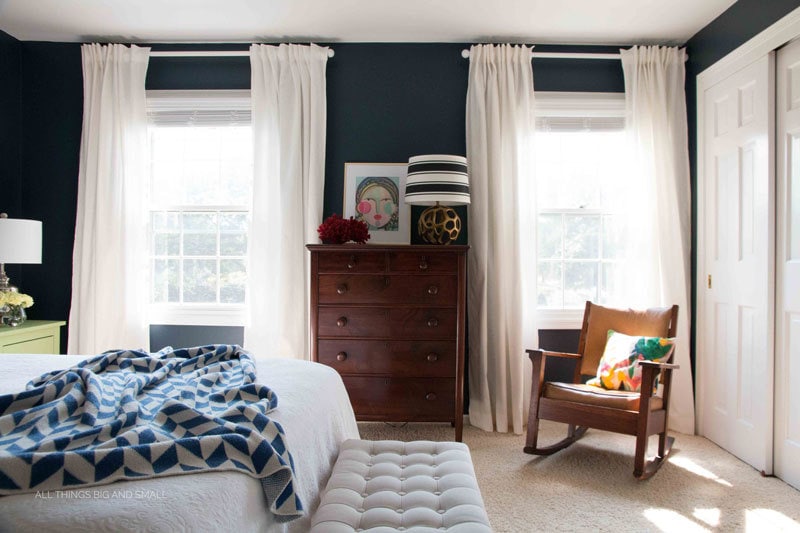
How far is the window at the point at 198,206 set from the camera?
400 centimetres

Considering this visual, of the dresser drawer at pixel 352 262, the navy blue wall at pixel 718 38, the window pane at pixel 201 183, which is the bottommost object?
the dresser drawer at pixel 352 262

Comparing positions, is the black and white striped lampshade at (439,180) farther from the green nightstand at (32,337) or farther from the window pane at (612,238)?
the green nightstand at (32,337)

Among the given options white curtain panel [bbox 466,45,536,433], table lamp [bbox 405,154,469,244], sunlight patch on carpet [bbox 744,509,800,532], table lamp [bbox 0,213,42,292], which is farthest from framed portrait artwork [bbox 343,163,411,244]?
sunlight patch on carpet [bbox 744,509,800,532]

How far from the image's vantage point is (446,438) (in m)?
3.52

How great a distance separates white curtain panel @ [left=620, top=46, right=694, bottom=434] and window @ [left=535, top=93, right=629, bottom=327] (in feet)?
0.61

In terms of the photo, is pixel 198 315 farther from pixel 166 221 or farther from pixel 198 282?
pixel 166 221

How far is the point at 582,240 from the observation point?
4039 mm

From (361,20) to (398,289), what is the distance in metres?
1.70

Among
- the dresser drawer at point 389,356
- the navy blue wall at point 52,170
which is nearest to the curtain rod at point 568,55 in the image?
the dresser drawer at point 389,356

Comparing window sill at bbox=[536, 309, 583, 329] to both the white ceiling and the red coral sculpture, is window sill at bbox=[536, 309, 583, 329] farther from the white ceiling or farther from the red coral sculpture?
the white ceiling

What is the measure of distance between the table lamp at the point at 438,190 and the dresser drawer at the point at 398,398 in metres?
0.88

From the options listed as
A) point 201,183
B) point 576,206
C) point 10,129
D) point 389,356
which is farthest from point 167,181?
point 576,206

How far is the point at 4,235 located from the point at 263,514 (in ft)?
9.53

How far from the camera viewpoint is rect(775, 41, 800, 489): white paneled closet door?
2.82 metres
